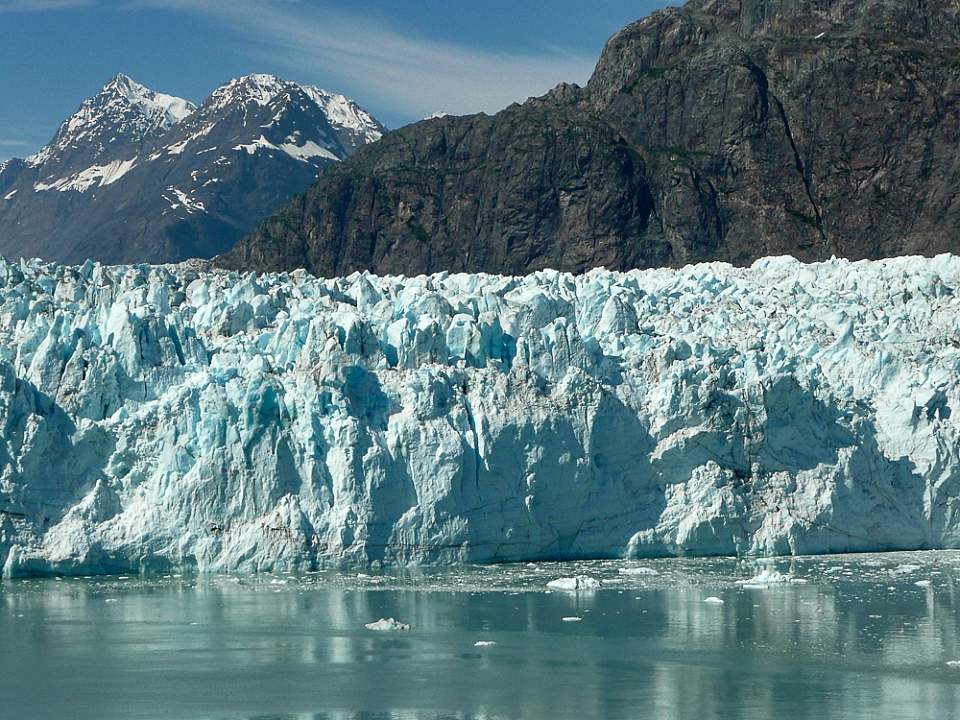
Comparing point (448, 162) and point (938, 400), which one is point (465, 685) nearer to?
point (938, 400)

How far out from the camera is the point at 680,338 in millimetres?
34594

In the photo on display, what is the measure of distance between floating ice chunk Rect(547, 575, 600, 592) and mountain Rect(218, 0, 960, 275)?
2054 inches

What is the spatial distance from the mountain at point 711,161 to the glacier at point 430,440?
150 feet

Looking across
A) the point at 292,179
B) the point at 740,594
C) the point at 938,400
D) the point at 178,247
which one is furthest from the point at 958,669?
the point at 292,179

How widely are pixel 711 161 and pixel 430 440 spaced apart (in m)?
58.0

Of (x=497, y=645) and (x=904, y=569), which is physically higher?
(x=904, y=569)

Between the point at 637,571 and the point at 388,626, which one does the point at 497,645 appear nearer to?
the point at 388,626

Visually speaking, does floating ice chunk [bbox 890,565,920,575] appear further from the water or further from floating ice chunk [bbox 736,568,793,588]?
floating ice chunk [bbox 736,568,793,588]

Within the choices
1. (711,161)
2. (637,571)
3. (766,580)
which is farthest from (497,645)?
(711,161)

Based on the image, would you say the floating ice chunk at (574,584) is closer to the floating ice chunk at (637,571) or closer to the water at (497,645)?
the water at (497,645)

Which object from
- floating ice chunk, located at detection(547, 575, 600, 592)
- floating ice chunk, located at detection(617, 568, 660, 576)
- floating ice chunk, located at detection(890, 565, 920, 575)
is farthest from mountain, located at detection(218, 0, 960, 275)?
floating ice chunk, located at detection(547, 575, 600, 592)

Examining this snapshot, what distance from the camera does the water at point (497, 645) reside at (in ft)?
63.7

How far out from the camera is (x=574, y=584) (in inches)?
1077

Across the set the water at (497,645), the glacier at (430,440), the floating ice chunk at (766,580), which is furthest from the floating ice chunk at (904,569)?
the floating ice chunk at (766,580)
